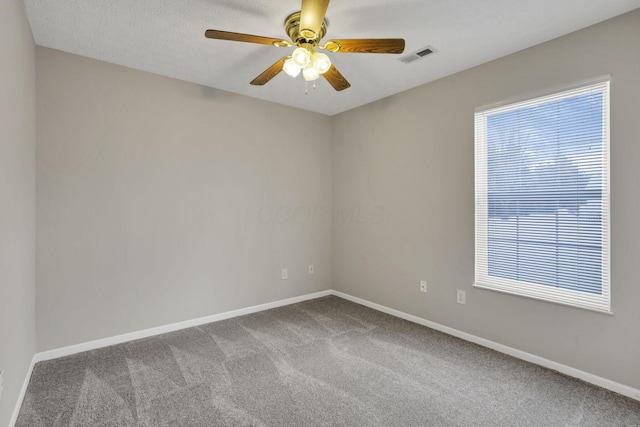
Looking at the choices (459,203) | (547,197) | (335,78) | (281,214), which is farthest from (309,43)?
(281,214)

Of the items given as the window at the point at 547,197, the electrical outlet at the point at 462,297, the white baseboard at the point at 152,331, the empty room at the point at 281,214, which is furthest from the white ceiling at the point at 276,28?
the white baseboard at the point at 152,331

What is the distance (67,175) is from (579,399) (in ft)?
13.7

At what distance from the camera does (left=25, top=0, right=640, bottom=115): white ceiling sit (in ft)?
6.71

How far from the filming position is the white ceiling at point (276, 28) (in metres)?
2.04

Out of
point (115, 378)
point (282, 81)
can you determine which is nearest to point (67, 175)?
point (115, 378)

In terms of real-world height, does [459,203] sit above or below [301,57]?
below

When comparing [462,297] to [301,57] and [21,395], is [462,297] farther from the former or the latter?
[21,395]

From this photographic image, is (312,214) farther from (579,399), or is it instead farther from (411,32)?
(579,399)

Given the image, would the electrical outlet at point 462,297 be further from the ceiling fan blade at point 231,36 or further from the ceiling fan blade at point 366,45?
the ceiling fan blade at point 231,36

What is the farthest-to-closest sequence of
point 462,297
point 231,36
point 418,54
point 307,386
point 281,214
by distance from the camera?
1. point 281,214
2. point 462,297
3. point 418,54
4. point 307,386
5. point 231,36

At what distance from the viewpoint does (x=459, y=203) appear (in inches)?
120

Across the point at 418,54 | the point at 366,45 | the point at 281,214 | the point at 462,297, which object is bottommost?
the point at 462,297

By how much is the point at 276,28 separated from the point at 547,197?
2.48m

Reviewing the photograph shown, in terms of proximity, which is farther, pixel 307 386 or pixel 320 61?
pixel 307 386
